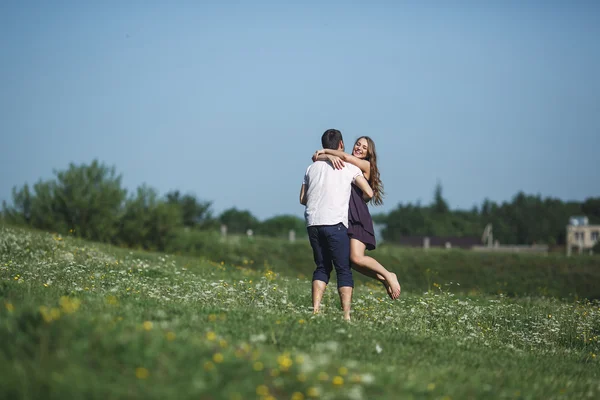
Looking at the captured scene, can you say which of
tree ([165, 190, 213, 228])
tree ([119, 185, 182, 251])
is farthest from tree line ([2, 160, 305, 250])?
tree ([165, 190, 213, 228])

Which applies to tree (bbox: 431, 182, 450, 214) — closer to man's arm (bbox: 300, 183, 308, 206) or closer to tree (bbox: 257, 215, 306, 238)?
tree (bbox: 257, 215, 306, 238)

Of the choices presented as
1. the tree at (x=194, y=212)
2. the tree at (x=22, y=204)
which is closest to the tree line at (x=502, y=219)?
the tree at (x=194, y=212)

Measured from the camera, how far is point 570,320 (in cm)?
1063

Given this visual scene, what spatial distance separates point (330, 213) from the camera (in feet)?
25.8

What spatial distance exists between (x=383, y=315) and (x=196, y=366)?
5184 millimetres

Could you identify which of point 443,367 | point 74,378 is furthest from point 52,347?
point 443,367

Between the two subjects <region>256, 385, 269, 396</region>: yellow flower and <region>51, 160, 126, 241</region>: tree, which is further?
<region>51, 160, 126, 241</region>: tree

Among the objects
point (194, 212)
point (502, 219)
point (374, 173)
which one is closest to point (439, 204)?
point (502, 219)

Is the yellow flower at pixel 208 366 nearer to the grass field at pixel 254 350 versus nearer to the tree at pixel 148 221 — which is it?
the grass field at pixel 254 350

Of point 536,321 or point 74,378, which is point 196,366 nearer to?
point 74,378

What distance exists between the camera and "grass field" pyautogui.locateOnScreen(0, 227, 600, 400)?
3.99m

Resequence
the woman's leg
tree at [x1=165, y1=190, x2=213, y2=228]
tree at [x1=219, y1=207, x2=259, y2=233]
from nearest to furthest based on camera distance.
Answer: the woman's leg → tree at [x1=165, y1=190, x2=213, y2=228] → tree at [x1=219, y1=207, x2=259, y2=233]

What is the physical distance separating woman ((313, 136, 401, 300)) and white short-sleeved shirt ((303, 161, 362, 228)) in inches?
5.7

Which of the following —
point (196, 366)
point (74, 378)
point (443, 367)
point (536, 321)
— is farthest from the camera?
point (536, 321)
